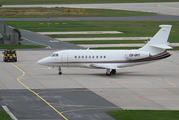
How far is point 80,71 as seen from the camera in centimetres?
4972

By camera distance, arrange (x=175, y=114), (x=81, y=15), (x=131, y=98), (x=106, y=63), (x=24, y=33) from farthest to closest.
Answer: (x=81, y=15), (x=24, y=33), (x=106, y=63), (x=131, y=98), (x=175, y=114)

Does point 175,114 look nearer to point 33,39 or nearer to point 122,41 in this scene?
point 122,41

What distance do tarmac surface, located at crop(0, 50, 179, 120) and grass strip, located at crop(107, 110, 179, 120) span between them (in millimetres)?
1117

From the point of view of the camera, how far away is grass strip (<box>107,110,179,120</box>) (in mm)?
27953

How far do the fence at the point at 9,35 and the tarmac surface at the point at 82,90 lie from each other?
19589 millimetres

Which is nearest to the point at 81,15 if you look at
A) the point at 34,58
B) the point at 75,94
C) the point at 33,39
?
the point at 33,39

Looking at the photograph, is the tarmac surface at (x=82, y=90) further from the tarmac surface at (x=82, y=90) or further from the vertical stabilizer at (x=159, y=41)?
the vertical stabilizer at (x=159, y=41)

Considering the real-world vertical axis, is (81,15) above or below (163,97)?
above

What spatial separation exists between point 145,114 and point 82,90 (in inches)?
421

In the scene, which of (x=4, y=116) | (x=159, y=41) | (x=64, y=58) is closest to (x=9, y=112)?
(x=4, y=116)

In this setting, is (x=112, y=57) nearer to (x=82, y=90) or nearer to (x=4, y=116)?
(x=82, y=90)

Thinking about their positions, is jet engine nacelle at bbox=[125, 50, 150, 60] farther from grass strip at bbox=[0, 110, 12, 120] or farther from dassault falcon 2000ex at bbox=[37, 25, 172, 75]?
grass strip at bbox=[0, 110, 12, 120]

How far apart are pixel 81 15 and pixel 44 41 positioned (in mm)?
52497

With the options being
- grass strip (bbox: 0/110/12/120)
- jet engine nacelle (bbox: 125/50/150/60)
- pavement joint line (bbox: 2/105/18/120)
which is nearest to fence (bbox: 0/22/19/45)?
jet engine nacelle (bbox: 125/50/150/60)
